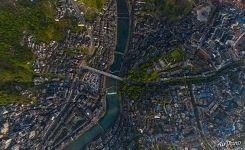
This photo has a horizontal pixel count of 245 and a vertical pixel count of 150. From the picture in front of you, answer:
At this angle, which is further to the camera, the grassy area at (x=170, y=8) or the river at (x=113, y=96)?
the river at (x=113, y=96)

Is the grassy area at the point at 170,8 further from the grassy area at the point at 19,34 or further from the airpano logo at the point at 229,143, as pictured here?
the airpano logo at the point at 229,143

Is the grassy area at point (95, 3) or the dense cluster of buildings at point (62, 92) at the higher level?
the grassy area at point (95, 3)

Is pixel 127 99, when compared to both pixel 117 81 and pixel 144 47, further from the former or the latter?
pixel 144 47

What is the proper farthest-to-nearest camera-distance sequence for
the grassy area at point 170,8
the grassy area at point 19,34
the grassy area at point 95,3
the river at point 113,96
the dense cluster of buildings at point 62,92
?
the river at point 113,96
the grassy area at point 95,3
the grassy area at point 170,8
the dense cluster of buildings at point 62,92
the grassy area at point 19,34

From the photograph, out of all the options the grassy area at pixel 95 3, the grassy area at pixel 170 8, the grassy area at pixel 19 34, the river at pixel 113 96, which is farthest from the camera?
the river at pixel 113 96

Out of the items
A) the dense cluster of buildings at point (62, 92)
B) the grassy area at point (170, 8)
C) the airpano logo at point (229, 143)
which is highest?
the grassy area at point (170, 8)

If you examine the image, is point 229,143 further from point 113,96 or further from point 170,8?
point 170,8

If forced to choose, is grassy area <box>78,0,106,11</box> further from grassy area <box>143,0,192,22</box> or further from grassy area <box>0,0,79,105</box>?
grassy area <box>143,0,192,22</box>

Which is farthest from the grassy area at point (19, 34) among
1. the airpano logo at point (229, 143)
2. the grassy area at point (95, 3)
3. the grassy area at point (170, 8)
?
the airpano logo at point (229, 143)
